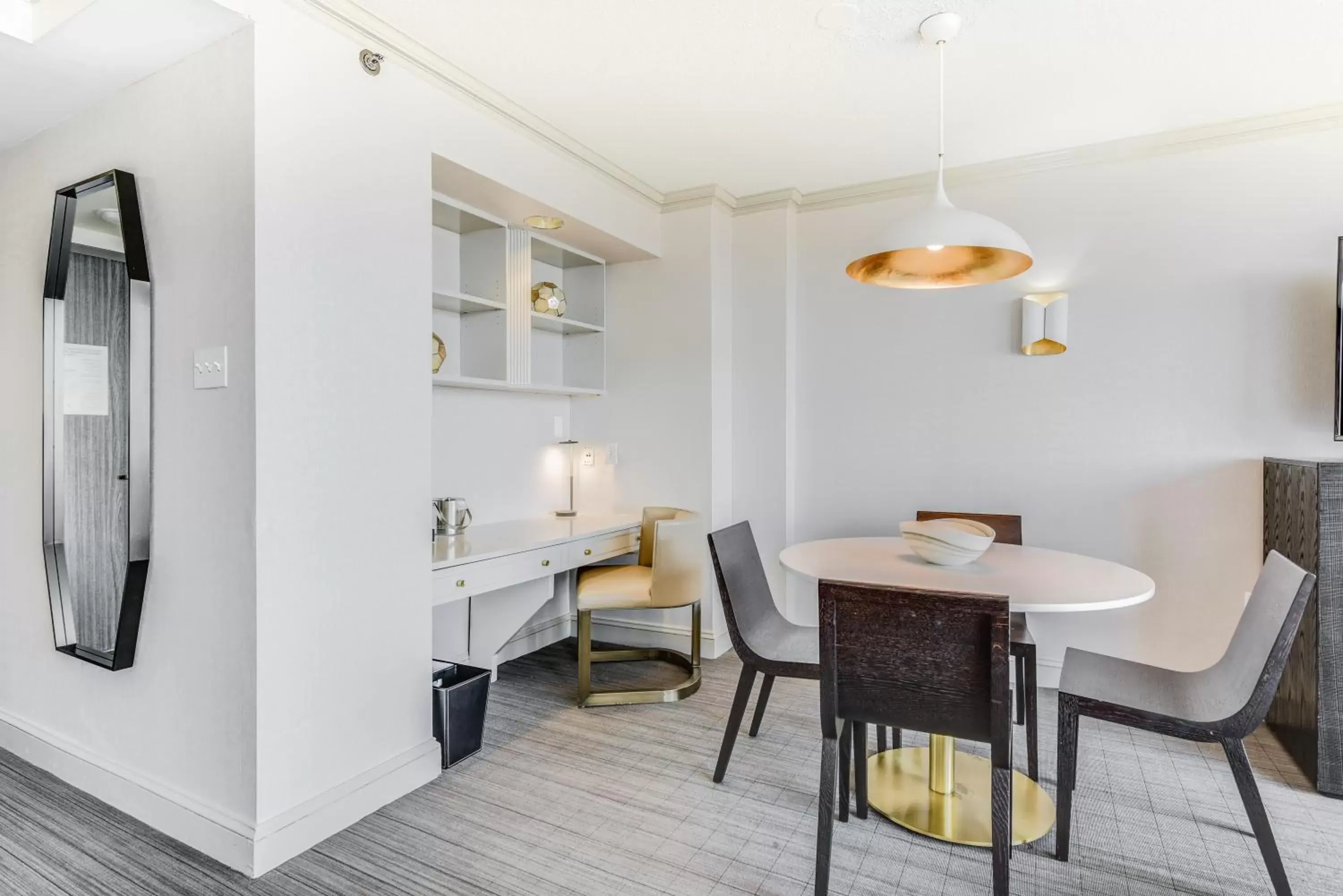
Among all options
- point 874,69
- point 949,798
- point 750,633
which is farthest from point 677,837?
point 874,69

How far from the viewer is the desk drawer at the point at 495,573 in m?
2.54

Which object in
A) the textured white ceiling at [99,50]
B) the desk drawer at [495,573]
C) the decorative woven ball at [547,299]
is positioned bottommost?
the desk drawer at [495,573]

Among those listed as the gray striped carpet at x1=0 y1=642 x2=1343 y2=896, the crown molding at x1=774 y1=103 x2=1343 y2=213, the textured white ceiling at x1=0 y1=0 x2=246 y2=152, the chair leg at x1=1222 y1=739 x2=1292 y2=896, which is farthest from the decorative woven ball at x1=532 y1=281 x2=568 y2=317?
the chair leg at x1=1222 y1=739 x2=1292 y2=896

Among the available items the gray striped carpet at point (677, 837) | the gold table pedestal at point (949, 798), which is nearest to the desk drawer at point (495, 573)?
the gray striped carpet at point (677, 837)

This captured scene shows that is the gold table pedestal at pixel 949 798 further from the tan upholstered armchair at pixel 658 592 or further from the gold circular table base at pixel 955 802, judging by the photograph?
the tan upholstered armchair at pixel 658 592

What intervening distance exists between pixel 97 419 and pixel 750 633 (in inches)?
86.1

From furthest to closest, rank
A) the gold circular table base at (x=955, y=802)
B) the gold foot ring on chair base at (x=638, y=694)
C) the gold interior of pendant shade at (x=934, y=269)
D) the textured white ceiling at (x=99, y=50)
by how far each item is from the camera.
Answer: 1. the gold foot ring on chair base at (x=638, y=694)
2. the gold interior of pendant shade at (x=934, y=269)
3. the gold circular table base at (x=955, y=802)
4. the textured white ceiling at (x=99, y=50)

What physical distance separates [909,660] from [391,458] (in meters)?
1.64

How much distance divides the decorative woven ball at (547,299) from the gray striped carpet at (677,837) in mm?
1975

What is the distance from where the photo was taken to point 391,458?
89.9 inches

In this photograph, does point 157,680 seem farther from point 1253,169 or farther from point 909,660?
point 1253,169

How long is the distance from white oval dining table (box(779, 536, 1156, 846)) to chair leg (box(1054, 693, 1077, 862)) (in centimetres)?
10

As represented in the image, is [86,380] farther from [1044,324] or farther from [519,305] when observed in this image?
[1044,324]

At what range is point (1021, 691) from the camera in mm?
2666
